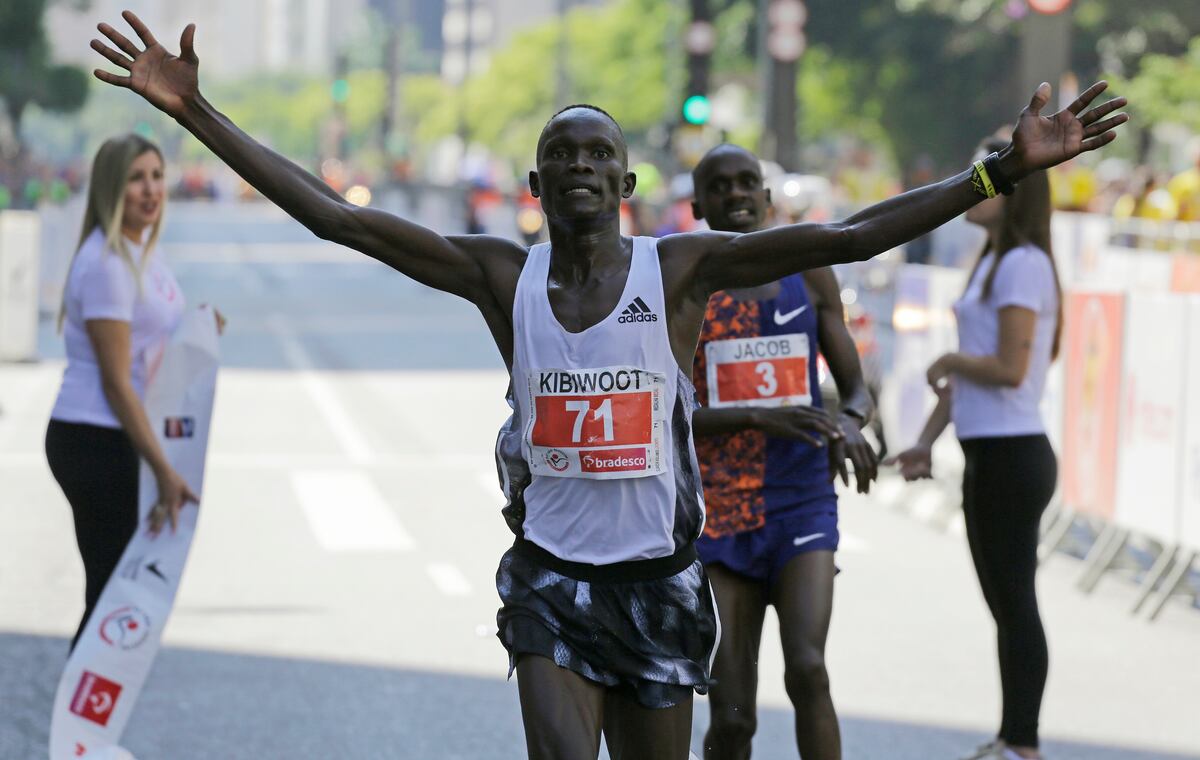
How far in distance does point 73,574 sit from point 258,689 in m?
2.59

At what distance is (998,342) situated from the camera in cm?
663

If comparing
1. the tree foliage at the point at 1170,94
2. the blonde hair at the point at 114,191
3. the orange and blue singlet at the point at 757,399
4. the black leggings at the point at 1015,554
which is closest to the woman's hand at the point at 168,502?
the blonde hair at the point at 114,191

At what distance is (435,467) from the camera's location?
14586 mm

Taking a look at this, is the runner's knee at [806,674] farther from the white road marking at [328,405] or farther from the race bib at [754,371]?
the white road marking at [328,405]

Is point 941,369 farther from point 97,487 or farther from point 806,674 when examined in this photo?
point 97,487

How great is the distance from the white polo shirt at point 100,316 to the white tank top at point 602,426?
2.14 meters

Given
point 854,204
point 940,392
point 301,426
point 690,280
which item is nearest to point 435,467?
point 301,426

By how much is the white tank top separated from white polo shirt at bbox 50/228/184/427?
2135 millimetres

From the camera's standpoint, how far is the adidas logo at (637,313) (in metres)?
4.42

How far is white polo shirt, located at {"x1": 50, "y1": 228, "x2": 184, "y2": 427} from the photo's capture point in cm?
626

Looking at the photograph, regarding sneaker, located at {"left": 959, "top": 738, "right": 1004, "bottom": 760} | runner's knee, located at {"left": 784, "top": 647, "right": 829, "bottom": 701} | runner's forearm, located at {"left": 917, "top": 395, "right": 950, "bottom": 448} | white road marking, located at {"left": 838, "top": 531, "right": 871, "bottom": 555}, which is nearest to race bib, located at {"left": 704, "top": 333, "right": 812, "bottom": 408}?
runner's knee, located at {"left": 784, "top": 647, "right": 829, "bottom": 701}

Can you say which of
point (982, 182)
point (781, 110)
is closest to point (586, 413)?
point (982, 182)

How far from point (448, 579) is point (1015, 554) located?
14.3 ft

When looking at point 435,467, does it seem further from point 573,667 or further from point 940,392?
point 573,667
